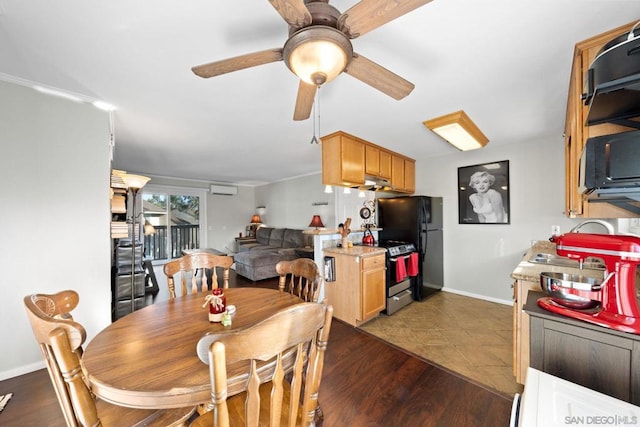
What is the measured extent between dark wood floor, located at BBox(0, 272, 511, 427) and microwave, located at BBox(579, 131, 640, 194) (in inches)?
60.6

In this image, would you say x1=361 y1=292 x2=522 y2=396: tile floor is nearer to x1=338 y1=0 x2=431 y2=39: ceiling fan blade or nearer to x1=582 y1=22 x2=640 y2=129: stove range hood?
x1=582 y1=22 x2=640 y2=129: stove range hood

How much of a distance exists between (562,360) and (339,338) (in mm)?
1816

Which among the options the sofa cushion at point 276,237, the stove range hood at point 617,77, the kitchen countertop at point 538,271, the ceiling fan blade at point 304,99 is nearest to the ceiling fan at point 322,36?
the ceiling fan blade at point 304,99

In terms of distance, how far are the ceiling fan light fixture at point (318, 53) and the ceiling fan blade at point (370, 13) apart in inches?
1.8

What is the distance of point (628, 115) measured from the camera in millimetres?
1203

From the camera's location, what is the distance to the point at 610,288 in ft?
3.57

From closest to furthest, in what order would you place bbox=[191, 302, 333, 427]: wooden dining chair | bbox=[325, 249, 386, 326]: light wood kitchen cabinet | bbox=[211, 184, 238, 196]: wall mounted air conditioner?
bbox=[191, 302, 333, 427]: wooden dining chair, bbox=[325, 249, 386, 326]: light wood kitchen cabinet, bbox=[211, 184, 238, 196]: wall mounted air conditioner

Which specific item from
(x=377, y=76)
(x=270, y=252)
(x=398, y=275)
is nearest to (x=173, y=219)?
(x=270, y=252)

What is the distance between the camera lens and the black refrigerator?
11.6ft

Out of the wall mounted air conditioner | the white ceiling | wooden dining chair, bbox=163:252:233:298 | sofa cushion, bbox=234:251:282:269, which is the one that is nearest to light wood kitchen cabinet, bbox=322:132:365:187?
the white ceiling

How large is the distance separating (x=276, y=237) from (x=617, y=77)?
6.22 meters

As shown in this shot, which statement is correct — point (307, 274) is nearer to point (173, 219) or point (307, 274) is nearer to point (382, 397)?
point (382, 397)

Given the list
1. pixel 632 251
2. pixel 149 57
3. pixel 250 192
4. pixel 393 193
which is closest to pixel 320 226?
pixel 393 193

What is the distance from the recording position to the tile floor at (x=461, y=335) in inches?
79.4
